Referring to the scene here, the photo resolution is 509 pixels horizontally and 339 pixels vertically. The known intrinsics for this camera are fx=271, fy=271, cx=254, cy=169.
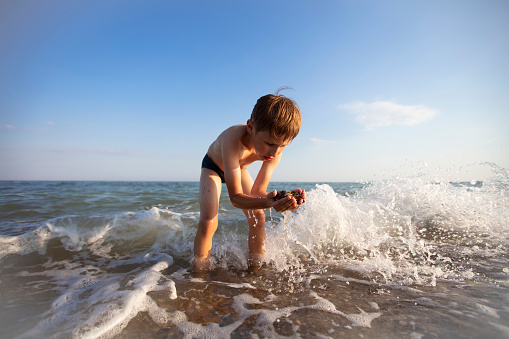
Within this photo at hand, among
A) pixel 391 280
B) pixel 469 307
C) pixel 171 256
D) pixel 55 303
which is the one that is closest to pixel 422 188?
pixel 391 280

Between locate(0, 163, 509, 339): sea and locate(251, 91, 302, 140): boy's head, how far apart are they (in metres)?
0.97

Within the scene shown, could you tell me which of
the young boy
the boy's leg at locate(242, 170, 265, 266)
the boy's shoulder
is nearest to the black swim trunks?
the young boy

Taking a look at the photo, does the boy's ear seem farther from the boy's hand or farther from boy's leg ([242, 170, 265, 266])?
boy's leg ([242, 170, 265, 266])

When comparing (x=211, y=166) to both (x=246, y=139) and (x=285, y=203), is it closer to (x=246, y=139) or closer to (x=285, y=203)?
(x=246, y=139)

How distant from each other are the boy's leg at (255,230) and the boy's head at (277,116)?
1.05 meters

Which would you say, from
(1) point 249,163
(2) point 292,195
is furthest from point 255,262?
(2) point 292,195

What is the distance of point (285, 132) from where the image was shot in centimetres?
229

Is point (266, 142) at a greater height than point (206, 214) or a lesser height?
greater

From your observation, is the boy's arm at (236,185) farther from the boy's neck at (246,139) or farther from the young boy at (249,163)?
the boy's neck at (246,139)

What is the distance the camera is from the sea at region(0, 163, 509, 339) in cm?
181

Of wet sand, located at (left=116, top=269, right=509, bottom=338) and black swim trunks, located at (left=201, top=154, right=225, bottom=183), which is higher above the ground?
black swim trunks, located at (left=201, top=154, right=225, bottom=183)

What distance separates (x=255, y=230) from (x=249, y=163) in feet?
2.63

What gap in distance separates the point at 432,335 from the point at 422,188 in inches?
195

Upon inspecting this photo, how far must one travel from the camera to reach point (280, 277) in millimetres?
2730
